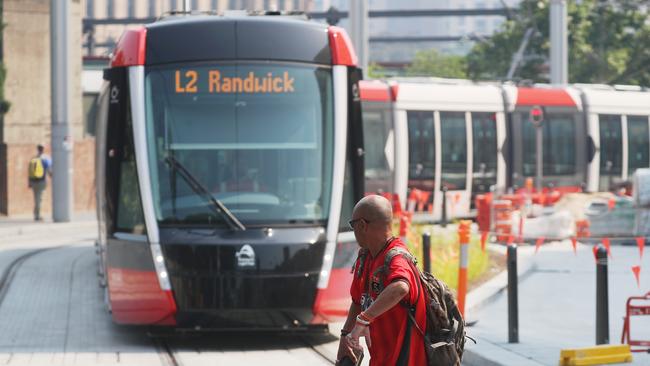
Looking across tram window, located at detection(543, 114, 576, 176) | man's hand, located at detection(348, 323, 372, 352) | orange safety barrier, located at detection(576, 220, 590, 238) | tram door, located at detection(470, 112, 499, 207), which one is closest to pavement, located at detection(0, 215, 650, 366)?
orange safety barrier, located at detection(576, 220, 590, 238)

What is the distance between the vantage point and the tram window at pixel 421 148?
27.5 m

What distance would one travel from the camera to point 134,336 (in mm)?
12641

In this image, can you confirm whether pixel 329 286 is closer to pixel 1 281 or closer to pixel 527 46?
pixel 1 281

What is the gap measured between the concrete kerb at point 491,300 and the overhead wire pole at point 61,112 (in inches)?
418

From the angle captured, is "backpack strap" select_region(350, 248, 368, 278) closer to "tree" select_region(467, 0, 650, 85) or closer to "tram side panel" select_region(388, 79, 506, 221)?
"tram side panel" select_region(388, 79, 506, 221)

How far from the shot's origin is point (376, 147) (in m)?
27.0

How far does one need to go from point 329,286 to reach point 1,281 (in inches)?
269

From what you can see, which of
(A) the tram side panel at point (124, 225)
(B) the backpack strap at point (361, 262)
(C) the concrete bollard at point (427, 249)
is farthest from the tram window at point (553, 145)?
(B) the backpack strap at point (361, 262)

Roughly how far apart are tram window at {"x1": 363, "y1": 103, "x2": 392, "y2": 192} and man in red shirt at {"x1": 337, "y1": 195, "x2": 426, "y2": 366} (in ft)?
68.0

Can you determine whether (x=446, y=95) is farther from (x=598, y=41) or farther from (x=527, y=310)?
(x=598, y=41)

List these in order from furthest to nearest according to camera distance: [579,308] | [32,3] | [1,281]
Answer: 1. [32,3]
2. [1,281]
3. [579,308]

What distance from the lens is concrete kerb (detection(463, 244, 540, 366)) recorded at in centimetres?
1018

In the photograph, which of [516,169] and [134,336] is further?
[516,169]

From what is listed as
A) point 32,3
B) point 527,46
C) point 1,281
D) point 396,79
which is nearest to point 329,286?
point 1,281
